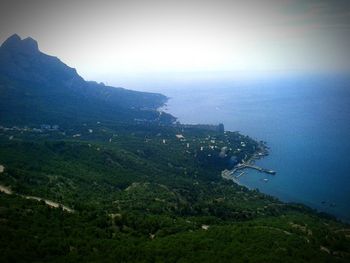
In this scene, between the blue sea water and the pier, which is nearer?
the blue sea water

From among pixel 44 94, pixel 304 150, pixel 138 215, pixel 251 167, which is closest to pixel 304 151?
pixel 304 150

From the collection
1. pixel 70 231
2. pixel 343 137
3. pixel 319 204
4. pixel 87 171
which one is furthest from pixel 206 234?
pixel 343 137

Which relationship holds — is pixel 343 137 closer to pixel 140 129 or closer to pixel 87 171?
pixel 140 129

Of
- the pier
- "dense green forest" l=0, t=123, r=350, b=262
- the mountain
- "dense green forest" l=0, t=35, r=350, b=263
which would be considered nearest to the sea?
the pier

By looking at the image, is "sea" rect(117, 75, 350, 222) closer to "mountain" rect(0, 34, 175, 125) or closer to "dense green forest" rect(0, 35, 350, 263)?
"dense green forest" rect(0, 35, 350, 263)

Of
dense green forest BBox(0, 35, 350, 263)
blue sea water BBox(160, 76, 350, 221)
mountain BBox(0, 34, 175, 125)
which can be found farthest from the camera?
mountain BBox(0, 34, 175, 125)

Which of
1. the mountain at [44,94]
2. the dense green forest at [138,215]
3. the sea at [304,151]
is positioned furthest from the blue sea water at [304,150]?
the mountain at [44,94]

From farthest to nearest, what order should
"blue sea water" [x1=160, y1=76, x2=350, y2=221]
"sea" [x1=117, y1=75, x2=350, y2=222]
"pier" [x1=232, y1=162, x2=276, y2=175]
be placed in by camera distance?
"pier" [x1=232, y1=162, x2=276, y2=175] < "blue sea water" [x1=160, y1=76, x2=350, y2=221] < "sea" [x1=117, y1=75, x2=350, y2=222]

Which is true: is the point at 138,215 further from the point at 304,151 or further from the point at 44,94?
the point at 44,94
